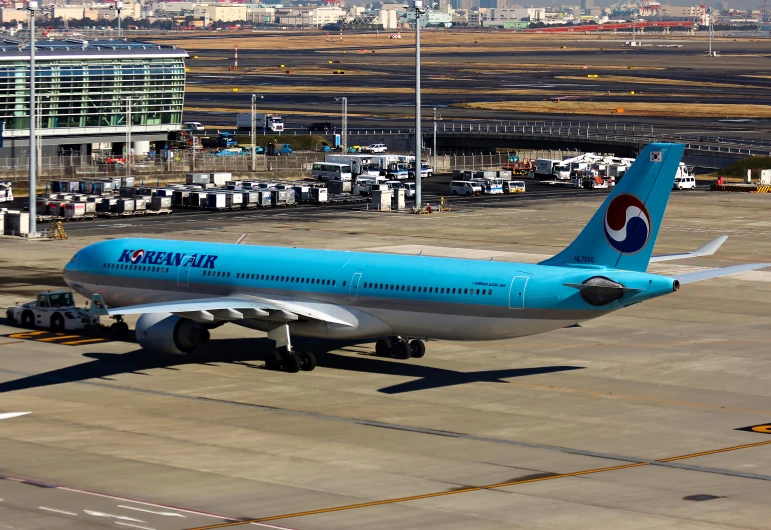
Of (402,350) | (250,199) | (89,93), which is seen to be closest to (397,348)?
(402,350)

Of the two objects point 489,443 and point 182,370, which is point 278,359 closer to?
point 182,370

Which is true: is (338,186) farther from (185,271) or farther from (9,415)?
(9,415)

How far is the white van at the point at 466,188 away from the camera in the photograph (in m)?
138

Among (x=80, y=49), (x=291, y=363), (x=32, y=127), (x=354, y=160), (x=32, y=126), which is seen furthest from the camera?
(x=80, y=49)

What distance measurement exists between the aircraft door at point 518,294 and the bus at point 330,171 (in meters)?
94.0

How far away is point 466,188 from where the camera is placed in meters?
138

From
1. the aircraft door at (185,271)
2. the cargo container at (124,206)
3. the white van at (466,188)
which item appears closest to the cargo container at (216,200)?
the cargo container at (124,206)

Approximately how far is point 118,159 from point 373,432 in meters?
118

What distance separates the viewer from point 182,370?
172 feet

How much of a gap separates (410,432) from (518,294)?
8085 mm

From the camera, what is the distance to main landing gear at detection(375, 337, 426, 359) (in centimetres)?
5438

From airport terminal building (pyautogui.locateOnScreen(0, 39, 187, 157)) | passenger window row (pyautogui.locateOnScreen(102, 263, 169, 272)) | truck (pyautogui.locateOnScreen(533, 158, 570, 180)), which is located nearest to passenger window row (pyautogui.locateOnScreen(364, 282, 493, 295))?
passenger window row (pyautogui.locateOnScreen(102, 263, 169, 272))

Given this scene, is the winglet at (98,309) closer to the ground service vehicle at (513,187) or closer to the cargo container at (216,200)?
the cargo container at (216,200)

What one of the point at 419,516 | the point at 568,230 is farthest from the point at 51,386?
the point at 568,230
